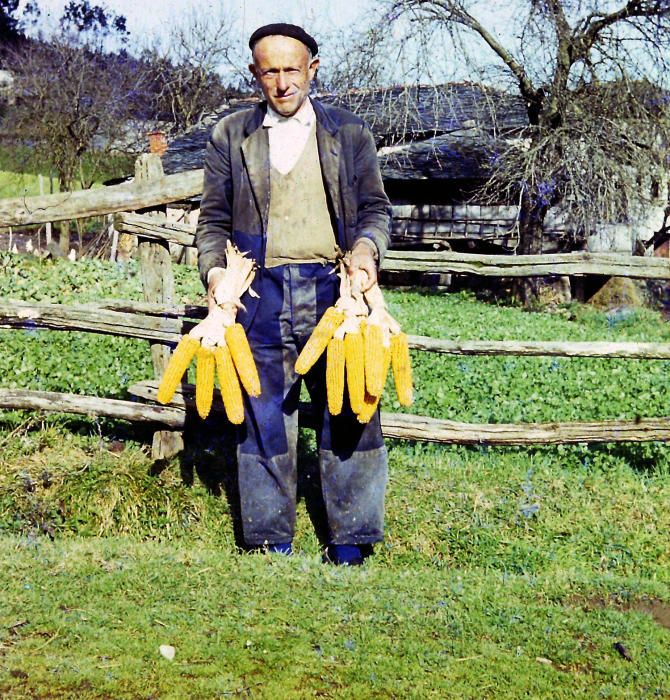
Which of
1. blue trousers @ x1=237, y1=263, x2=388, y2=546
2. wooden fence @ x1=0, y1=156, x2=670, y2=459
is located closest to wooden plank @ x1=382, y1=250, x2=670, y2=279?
wooden fence @ x1=0, y1=156, x2=670, y2=459

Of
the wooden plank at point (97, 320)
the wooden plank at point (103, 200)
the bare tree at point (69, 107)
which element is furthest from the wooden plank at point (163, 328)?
the bare tree at point (69, 107)

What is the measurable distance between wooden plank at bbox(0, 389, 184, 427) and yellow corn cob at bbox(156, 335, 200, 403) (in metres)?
1.45

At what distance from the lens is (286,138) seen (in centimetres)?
388

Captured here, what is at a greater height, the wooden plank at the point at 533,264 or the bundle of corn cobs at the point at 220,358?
the wooden plank at the point at 533,264

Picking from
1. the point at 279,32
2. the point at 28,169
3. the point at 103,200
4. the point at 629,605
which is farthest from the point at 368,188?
the point at 28,169

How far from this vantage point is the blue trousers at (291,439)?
395 cm

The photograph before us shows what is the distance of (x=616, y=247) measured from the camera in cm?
2164

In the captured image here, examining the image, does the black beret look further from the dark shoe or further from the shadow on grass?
the dark shoe

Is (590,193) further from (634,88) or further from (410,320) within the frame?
(410,320)

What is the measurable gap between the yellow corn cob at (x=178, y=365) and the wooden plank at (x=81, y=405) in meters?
1.45

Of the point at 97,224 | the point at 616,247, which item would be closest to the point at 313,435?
the point at 616,247

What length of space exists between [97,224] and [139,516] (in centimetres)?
2742

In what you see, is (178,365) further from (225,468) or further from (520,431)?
(520,431)

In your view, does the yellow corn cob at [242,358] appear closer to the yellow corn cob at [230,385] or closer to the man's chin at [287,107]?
the yellow corn cob at [230,385]
